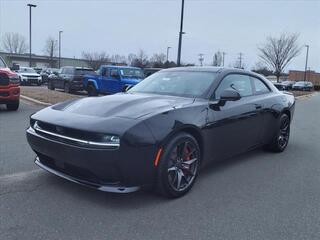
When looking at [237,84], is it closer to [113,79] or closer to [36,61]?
[113,79]

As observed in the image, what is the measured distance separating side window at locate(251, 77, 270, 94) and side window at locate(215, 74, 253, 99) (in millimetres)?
190

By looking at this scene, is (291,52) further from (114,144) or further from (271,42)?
(114,144)

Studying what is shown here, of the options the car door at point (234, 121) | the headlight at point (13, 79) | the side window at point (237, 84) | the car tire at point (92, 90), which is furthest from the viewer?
the car tire at point (92, 90)

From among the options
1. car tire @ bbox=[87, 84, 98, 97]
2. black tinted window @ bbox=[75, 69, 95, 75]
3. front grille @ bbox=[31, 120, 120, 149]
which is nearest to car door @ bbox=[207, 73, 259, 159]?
front grille @ bbox=[31, 120, 120, 149]

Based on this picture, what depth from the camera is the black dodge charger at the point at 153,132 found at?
3.71m

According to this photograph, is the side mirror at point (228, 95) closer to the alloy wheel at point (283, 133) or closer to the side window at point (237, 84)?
the side window at point (237, 84)

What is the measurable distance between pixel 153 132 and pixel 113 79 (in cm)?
1431

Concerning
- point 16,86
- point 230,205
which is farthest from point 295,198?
point 16,86

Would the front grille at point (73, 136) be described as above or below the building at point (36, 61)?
below

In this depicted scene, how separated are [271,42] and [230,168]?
4076 centimetres

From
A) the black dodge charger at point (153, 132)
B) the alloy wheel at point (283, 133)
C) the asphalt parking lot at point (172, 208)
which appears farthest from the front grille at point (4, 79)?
the alloy wheel at point (283, 133)

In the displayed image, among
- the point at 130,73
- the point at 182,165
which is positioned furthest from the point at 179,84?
the point at 130,73

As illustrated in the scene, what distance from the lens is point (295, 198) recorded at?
4.43 m

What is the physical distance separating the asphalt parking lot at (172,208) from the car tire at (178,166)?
136 mm
